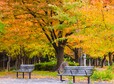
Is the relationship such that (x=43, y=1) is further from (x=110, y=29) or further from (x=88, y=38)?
(x=110, y=29)

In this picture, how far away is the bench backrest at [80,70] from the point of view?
623 inches

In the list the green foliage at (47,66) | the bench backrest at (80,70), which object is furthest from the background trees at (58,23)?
the green foliage at (47,66)

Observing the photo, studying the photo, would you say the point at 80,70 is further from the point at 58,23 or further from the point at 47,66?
the point at 47,66

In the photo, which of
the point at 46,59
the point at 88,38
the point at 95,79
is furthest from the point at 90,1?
the point at 46,59

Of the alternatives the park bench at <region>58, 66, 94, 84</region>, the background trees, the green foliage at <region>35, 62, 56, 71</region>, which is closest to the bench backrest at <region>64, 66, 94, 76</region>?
the park bench at <region>58, 66, 94, 84</region>

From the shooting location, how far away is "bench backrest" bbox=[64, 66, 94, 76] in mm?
15836

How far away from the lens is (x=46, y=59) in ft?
173

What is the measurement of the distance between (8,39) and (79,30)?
24.1ft

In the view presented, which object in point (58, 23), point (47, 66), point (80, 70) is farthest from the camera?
point (47, 66)

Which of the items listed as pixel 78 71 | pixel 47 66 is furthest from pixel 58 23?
pixel 47 66

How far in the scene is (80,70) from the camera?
1617cm

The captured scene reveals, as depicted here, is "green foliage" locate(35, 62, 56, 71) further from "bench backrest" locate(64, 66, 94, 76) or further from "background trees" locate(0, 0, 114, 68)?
"bench backrest" locate(64, 66, 94, 76)

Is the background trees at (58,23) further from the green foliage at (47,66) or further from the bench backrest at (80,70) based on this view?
the green foliage at (47,66)

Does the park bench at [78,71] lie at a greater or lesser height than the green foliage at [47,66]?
greater
